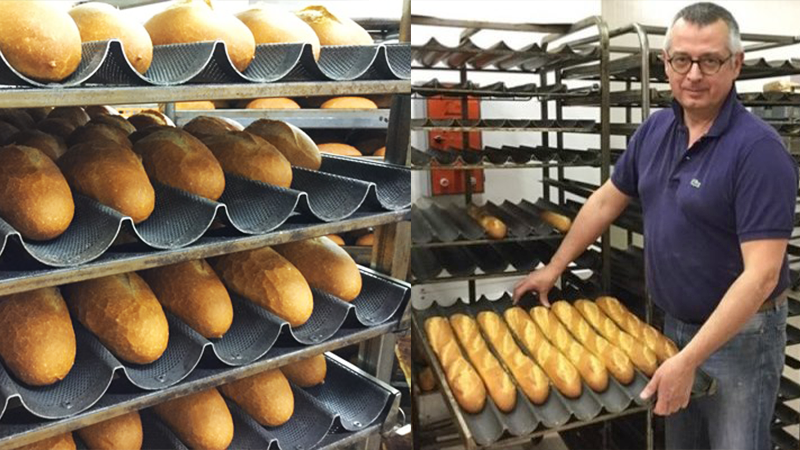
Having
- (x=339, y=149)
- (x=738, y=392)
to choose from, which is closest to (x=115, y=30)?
(x=738, y=392)

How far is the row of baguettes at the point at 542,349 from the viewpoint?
0.82m

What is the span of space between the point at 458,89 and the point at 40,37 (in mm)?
495

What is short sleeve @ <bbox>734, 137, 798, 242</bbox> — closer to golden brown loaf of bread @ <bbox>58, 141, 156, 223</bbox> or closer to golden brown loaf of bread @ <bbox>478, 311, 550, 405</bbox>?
golden brown loaf of bread @ <bbox>478, 311, 550, 405</bbox>

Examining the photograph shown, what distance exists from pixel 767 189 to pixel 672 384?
263mm

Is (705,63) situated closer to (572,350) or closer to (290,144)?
(572,350)

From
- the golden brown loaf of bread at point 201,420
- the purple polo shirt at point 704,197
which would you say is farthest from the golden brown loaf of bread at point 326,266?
the purple polo shirt at point 704,197

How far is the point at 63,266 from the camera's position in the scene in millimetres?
683

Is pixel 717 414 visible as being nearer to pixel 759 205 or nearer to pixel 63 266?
pixel 759 205

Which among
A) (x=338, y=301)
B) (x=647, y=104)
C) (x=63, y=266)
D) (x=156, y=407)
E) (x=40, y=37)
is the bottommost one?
(x=156, y=407)

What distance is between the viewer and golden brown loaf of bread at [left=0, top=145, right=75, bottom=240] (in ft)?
2.33

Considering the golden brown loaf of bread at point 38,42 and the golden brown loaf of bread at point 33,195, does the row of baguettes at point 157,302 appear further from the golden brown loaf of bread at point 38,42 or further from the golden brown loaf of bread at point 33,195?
the golden brown loaf of bread at point 38,42

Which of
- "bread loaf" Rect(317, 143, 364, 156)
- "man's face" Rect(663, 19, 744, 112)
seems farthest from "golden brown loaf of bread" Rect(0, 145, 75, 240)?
"bread loaf" Rect(317, 143, 364, 156)

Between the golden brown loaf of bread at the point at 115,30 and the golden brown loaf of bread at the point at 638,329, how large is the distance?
0.64 m

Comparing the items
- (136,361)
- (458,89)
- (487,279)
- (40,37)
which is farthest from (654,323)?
(40,37)
